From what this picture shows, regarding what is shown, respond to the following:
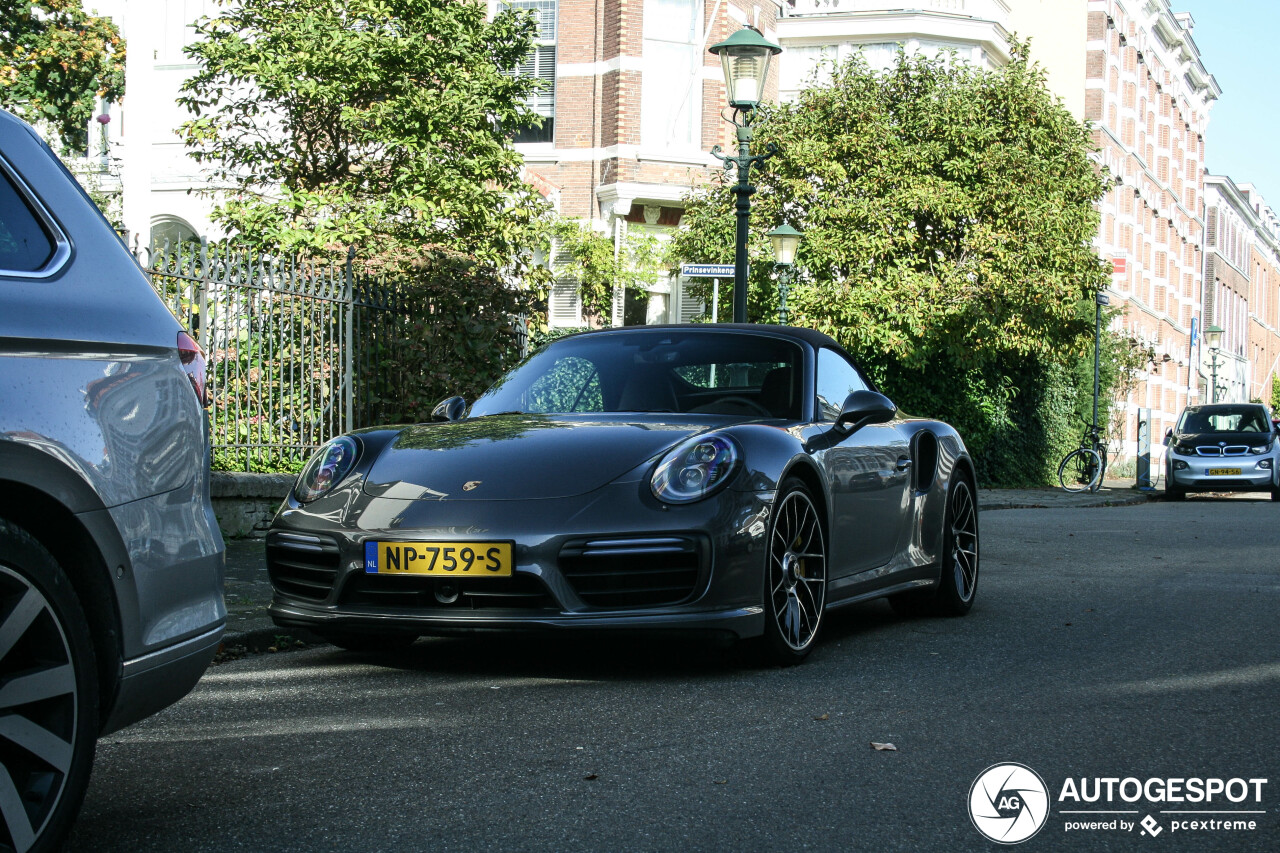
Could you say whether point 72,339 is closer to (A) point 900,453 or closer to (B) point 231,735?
(B) point 231,735

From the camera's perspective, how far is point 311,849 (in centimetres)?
327

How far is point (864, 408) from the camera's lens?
20.7 feet

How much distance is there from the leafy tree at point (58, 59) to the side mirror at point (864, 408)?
20.2 m

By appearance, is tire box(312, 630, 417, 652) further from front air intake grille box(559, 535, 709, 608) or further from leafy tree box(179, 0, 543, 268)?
leafy tree box(179, 0, 543, 268)

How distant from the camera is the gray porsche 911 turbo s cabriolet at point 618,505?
521cm

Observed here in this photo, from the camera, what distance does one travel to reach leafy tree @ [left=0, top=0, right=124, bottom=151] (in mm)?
23688

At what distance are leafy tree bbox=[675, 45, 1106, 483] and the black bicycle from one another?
2325 millimetres

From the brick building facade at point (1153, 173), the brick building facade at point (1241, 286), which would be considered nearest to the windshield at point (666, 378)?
the brick building facade at point (1153, 173)

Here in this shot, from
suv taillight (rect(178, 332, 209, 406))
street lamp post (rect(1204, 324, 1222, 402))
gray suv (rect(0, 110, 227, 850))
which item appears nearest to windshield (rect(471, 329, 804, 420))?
suv taillight (rect(178, 332, 209, 406))

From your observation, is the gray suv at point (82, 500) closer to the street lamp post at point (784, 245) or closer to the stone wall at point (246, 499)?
the stone wall at point (246, 499)

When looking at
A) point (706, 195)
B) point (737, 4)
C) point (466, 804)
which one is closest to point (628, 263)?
point (706, 195)

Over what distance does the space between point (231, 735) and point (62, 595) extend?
66.6 inches

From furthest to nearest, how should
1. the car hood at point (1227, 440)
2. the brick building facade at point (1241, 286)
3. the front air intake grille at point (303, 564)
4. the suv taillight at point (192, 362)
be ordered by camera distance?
the brick building facade at point (1241, 286)
the car hood at point (1227, 440)
the front air intake grille at point (303, 564)
the suv taillight at point (192, 362)

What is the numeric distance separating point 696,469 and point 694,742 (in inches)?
51.2
